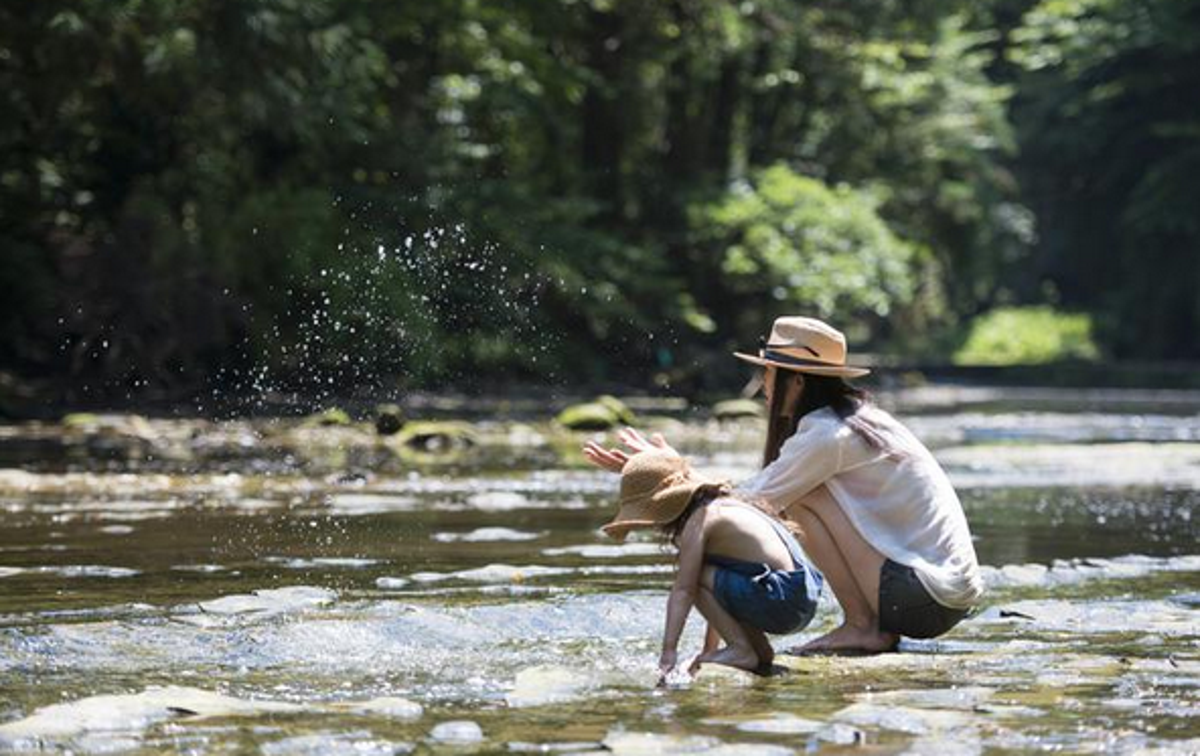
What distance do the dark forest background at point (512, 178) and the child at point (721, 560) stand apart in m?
18.5

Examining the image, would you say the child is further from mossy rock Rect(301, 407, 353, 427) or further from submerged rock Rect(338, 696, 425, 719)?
mossy rock Rect(301, 407, 353, 427)

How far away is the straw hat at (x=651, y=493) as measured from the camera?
7824 millimetres

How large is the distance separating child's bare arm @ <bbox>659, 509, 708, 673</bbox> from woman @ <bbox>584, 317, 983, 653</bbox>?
398 millimetres

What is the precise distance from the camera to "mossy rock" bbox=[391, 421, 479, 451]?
72.3ft

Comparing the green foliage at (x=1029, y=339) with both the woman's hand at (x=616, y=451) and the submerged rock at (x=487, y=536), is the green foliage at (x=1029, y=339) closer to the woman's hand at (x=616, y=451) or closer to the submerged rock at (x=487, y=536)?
the submerged rock at (x=487, y=536)

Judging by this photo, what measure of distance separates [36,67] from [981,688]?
2119 cm

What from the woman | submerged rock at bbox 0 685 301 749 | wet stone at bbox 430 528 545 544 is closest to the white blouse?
the woman

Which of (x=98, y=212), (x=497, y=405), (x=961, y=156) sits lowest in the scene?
(x=497, y=405)

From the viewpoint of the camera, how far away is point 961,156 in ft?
142

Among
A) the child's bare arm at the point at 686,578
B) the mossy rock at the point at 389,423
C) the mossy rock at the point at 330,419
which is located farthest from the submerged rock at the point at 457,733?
the mossy rock at the point at 330,419

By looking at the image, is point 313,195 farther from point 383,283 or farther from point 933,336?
point 933,336

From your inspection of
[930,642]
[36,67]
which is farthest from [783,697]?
[36,67]

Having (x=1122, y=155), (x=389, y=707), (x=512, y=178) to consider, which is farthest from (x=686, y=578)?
(x=1122, y=155)

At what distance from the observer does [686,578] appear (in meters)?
7.75
